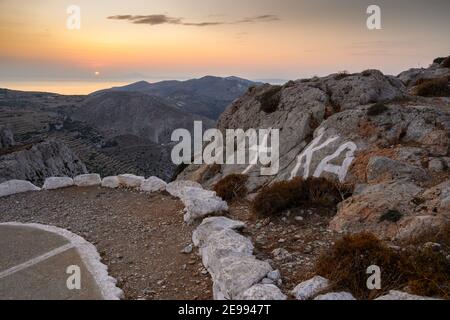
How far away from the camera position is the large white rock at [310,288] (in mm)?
6938

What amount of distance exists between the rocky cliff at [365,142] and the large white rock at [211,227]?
253 centimetres

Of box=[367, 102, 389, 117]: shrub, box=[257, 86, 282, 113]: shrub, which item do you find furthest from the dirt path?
box=[367, 102, 389, 117]: shrub

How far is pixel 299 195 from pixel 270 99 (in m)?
8.55

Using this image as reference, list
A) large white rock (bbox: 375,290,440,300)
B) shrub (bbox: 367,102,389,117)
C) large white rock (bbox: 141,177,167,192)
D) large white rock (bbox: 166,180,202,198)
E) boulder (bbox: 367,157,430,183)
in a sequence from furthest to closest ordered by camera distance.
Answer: large white rock (bbox: 141,177,167,192)
large white rock (bbox: 166,180,202,198)
shrub (bbox: 367,102,389,117)
boulder (bbox: 367,157,430,183)
large white rock (bbox: 375,290,440,300)

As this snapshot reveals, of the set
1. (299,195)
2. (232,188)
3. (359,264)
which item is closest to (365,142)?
(299,195)

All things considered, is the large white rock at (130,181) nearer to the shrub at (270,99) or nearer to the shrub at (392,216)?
the shrub at (270,99)

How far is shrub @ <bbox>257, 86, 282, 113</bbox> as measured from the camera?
18859 mm

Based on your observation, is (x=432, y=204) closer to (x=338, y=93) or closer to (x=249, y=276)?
(x=249, y=276)

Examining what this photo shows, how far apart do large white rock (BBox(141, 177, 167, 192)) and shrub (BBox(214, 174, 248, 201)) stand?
259 cm

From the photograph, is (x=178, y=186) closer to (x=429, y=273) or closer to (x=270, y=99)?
(x=270, y=99)

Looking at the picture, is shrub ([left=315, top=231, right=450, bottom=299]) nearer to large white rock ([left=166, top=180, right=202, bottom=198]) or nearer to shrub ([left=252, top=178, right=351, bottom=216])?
shrub ([left=252, top=178, right=351, bottom=216])

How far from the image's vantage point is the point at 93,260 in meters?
9.88

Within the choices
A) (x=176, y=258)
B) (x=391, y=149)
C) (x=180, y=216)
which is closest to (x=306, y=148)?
(x=391, y=149)

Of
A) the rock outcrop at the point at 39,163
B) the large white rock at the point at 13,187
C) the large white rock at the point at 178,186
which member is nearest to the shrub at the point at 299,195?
the large white rock at the point at 178,186
